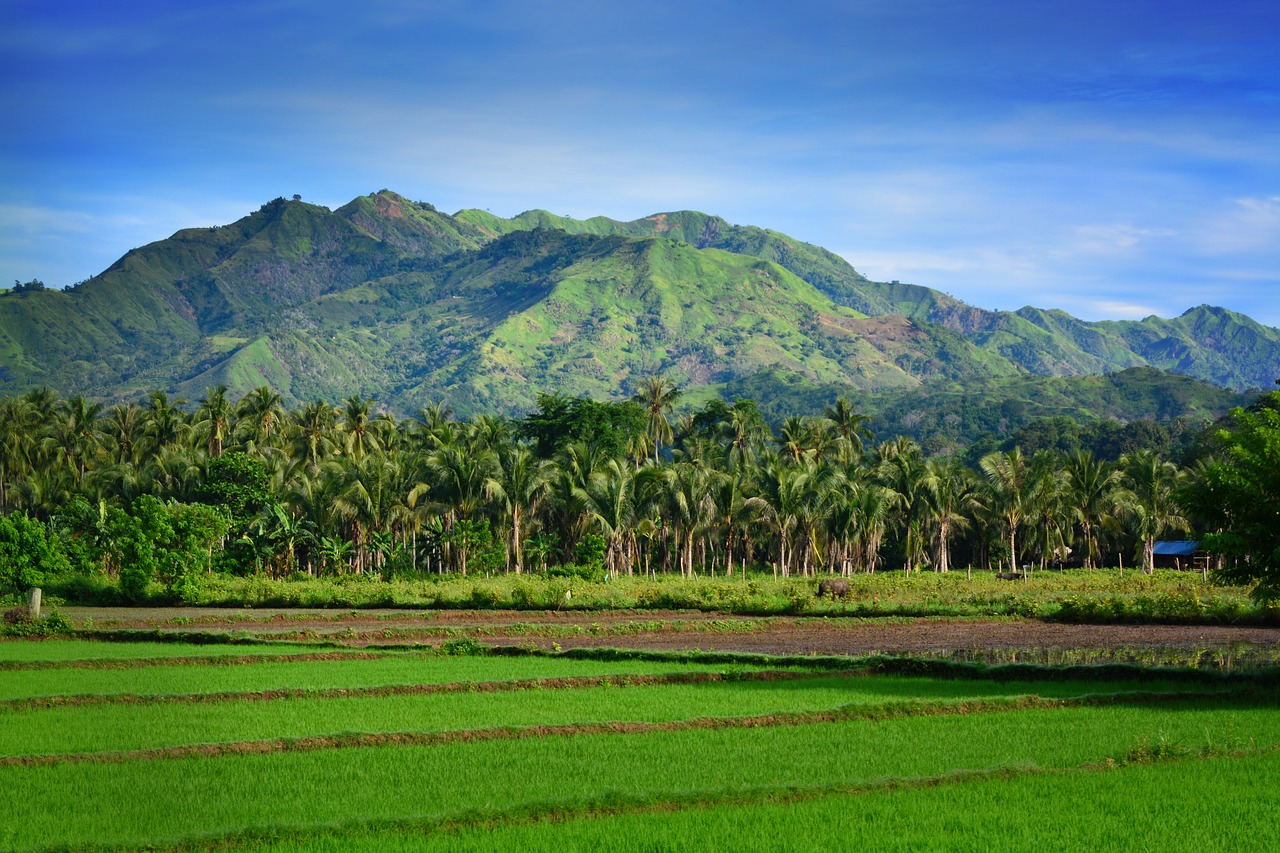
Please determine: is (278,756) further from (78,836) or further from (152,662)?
(152,662)

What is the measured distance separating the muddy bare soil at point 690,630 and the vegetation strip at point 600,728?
27.7 feet

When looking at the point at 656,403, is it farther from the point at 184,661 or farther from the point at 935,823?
the point at 935,823

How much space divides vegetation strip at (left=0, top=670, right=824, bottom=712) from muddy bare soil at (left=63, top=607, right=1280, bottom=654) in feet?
16.9

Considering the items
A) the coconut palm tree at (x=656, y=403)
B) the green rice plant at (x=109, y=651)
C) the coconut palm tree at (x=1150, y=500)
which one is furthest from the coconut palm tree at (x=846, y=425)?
the green rice plant at (x=109, y=651)

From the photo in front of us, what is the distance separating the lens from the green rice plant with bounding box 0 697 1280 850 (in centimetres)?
1611

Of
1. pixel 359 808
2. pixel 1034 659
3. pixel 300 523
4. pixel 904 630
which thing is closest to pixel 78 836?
pixel 359 808

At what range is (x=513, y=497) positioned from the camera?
69.4 metres

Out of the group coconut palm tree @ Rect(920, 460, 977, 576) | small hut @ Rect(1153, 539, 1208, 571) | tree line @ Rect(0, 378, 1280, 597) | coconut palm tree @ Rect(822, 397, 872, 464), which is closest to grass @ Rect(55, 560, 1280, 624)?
tree line @ Rect(0, 378, 1280, 597)

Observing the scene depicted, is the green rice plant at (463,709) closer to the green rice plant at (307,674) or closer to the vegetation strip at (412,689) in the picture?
the vegetation strip at (412,689)

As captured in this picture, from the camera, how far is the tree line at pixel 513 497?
65.2 metres

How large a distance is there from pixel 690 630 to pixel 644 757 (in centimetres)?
2178

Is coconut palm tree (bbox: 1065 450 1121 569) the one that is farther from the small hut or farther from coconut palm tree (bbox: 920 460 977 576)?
coconut palm tree (bbox: 920 460 977 576)

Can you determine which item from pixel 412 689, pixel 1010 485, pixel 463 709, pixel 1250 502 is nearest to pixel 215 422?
pixel 1010 485

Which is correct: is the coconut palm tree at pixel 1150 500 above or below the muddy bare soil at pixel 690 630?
above
